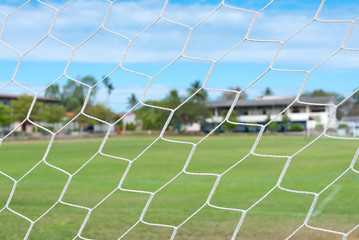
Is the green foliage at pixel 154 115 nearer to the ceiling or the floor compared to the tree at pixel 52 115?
nearer to the ceiling

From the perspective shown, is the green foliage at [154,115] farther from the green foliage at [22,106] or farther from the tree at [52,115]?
the green foliage at [22,106]

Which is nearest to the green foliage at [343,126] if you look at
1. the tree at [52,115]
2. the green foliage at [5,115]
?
the tree at [52,115]

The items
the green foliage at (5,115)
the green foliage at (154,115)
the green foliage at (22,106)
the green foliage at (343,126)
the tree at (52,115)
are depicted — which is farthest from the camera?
the green foliage at (343,126)

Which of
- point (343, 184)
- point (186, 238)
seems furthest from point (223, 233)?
point (343, 184)

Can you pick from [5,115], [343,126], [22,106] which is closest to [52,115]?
[22,106]

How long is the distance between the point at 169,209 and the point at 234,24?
1312 millimetres

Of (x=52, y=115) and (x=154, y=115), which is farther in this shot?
(x=52, y=115)

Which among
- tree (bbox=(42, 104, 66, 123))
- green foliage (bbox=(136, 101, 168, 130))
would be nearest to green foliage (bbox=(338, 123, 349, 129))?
tree (bbox=(42, 104, 66, 123))

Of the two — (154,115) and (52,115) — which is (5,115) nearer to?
Result: (52,115)

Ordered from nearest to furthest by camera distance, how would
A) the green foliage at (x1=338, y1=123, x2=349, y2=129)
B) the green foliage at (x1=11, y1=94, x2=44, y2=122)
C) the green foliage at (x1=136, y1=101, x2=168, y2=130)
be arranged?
the green foliage at (x1=136, y1=101, x2=168, y2=130) → the green foliage at (x1=11, y1=94, x2=44, y2=122) → the green foliage at (x1=338, y1=123, x2=349, y2=129)

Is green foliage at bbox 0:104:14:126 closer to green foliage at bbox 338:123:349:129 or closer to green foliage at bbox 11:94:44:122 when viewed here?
green foliage at bbox 11:94:44:122

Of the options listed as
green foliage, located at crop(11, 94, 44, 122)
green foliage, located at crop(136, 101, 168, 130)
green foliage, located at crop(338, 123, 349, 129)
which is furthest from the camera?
green foliage, located at crop(338, 123, 349, 129)

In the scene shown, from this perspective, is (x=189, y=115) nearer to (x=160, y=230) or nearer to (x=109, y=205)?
(x=109, y=205)

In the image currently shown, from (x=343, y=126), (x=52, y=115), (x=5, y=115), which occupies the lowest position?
(x=343, y=126)
